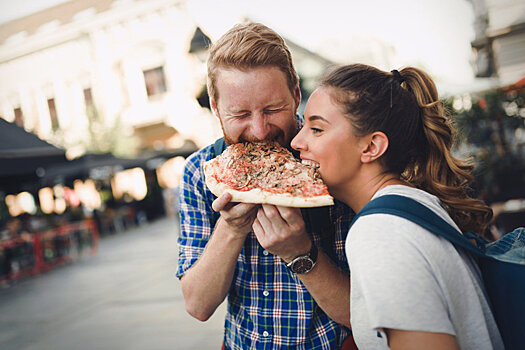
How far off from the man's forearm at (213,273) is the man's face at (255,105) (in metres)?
0.47

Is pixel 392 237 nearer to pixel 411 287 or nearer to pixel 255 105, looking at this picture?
pixel 411 287

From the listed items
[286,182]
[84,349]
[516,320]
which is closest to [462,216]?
[516,320]

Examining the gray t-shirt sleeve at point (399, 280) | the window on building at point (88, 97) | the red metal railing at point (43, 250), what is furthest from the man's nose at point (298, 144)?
the window on building at point (88, 97)

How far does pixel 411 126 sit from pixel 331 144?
15.6 inches

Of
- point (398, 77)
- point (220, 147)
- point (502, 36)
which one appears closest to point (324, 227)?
point (220, 147)

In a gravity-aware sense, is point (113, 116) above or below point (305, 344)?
above

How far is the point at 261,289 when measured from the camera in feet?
5.81

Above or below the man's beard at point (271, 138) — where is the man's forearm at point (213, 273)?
below

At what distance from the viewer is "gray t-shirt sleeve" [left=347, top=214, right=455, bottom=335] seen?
1.13 metres

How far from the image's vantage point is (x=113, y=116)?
26.2m

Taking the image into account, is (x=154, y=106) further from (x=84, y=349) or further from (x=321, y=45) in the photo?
(x=84, y=349)

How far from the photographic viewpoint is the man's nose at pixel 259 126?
1.74m

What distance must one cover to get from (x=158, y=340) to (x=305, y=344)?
4155 millimetres

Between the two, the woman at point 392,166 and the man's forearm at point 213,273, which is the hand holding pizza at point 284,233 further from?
the woman at point 392,166
